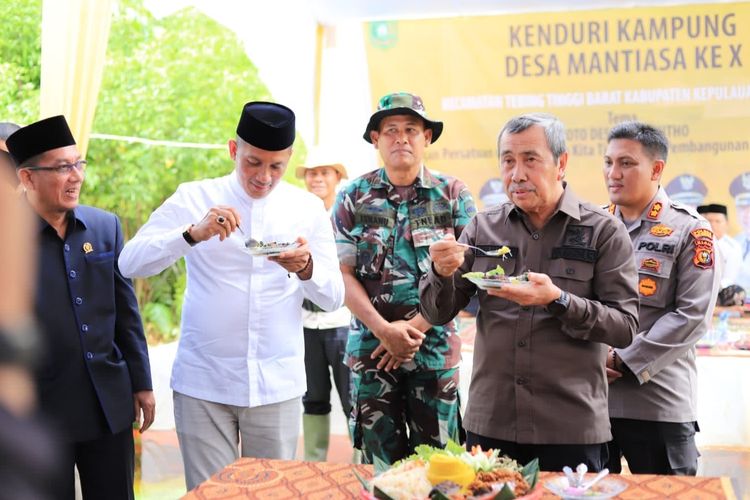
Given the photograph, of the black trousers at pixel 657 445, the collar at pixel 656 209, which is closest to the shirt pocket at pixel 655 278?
the collar at pixel 656 209

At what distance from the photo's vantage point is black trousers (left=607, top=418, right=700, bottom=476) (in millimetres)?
2709

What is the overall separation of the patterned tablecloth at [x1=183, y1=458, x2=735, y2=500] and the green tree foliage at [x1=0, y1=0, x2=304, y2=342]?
25.3ft

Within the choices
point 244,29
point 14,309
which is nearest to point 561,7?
point 244,29

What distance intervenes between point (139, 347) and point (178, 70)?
27.5ft

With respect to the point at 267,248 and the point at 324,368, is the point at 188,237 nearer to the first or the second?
the point at 267,248

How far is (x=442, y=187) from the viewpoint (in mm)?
3102

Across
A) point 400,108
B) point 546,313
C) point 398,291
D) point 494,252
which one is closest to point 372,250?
point 398,291

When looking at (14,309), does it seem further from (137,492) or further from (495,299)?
(137,492)

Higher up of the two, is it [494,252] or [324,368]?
[494,252]

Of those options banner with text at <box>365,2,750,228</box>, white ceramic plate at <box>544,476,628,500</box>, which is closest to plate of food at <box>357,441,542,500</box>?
white ceramic plate at <box>544,476,628,500</box>

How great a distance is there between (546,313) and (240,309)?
3.41 ft

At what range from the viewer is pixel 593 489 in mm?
1770

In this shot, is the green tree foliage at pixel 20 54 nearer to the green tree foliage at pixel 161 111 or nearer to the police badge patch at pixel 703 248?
the green tree foliage at pixel 161 111

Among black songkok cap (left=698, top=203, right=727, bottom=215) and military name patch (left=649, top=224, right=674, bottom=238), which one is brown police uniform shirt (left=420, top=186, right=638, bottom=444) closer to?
A: military name patch (left=649, top=224, right=674, bottom=238)
